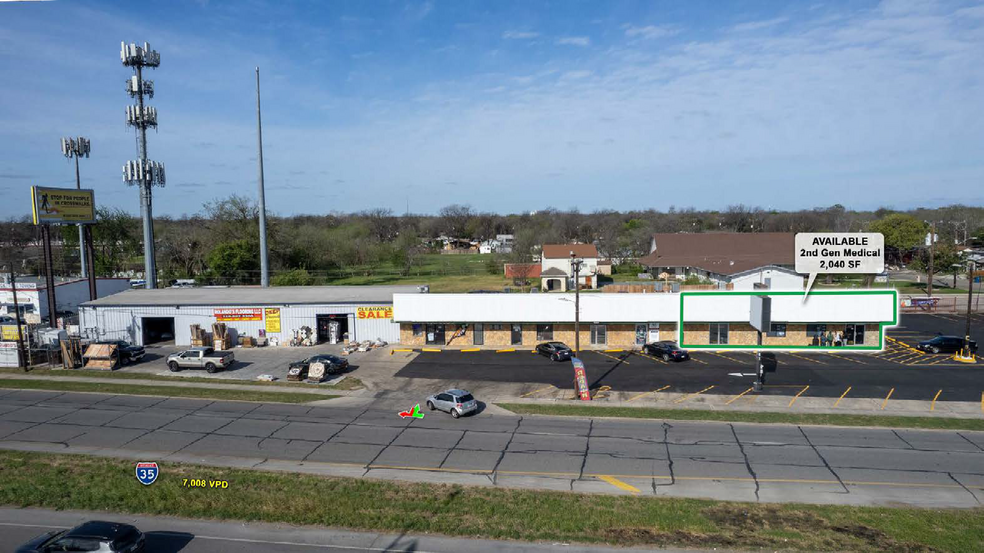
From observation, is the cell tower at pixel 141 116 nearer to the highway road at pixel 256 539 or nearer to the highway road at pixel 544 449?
the highway road at pixel 544 449

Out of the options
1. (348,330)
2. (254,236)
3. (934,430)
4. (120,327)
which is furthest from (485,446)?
(254,236)

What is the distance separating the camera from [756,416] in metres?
27.6

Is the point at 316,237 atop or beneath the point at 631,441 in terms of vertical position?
atop

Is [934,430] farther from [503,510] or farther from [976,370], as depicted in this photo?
[503,510]

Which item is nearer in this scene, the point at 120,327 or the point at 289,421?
the point at 289,421

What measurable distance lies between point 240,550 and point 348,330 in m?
30.9

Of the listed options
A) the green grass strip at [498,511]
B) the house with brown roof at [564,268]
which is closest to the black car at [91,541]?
the green grass strip at [498,511]

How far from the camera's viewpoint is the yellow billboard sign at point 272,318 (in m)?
46.5

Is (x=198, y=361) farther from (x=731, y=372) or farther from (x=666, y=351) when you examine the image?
(x=731, y=372)

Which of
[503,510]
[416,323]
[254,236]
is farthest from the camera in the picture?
[254,236]

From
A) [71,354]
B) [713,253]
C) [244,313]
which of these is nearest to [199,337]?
[244,313]

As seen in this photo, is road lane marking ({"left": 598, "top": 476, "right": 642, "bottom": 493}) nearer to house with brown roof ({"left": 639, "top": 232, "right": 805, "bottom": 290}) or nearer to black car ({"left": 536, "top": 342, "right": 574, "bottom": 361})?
black car ({"left": 536, "top": 342, "right": 574, "bottom": 361})

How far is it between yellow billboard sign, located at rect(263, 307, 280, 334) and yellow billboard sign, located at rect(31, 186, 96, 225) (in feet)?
67.1

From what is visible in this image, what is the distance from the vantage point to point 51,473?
70.4 feet
